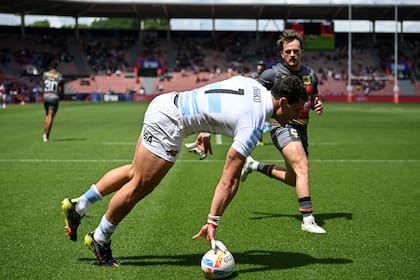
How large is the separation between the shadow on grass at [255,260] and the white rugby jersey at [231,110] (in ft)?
3.88

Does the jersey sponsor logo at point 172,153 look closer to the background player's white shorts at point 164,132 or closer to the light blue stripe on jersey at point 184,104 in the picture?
the background player's white shorts at point 164,132

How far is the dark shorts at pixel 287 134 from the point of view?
7449 mm

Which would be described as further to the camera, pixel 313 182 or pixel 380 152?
pixel 380 152

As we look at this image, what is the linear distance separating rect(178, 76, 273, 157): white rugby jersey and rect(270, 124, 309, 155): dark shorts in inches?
90.4

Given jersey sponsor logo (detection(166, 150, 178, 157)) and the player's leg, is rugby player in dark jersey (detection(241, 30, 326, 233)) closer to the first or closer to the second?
jersey sponsor logo (detection(166, 150, 178, 157))

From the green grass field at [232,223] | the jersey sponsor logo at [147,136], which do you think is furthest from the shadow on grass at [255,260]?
the jersey sponsor logo at [147,136]

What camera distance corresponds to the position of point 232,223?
289 inches

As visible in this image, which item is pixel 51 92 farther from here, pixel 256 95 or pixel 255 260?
pixel 256 95

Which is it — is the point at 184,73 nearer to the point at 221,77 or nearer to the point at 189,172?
the point at 221,77

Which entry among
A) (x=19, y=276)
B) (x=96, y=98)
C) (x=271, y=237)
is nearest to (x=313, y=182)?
(x=271, y=237)

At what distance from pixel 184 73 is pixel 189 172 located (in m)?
59.5

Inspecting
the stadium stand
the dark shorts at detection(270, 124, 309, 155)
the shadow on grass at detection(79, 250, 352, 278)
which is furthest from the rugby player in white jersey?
the stadium stand

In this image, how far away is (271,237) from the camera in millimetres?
6688

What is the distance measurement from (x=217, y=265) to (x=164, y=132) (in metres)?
1.22
